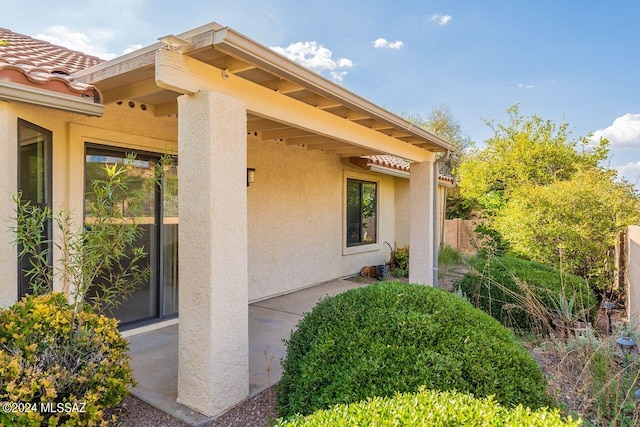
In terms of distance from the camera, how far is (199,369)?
3.40m

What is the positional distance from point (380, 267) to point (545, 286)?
5.03m

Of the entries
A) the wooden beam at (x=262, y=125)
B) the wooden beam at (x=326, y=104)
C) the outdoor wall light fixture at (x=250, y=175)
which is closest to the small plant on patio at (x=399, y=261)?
Answer: the outdoor wall light fixture at (x=250, y=175)

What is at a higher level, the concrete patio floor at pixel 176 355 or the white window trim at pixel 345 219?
the white window trim at pixel 345 219

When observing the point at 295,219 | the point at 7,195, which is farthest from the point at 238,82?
the point at 295,219

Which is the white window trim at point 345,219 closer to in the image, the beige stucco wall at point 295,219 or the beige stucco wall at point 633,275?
the beige stucco wall at point 295,219

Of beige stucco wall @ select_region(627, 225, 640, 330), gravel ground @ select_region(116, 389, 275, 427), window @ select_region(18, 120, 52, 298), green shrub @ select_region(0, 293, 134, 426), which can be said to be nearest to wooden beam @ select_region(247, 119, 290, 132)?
window @ select_region(18, 120, 52, 298)

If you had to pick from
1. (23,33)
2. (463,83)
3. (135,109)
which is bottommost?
(135,109)

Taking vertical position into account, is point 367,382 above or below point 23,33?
below

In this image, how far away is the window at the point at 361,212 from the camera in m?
10.7

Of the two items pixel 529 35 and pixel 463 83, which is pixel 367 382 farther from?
pixel 463 83

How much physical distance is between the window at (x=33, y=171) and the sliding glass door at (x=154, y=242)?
96 centimetres

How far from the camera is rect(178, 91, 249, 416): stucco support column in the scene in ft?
11.0

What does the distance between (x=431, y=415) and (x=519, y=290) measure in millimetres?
5310

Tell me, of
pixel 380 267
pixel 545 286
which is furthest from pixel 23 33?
pixel 545 286
